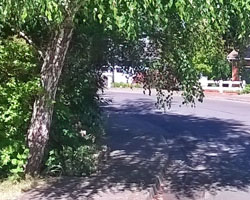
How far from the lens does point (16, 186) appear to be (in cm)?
775

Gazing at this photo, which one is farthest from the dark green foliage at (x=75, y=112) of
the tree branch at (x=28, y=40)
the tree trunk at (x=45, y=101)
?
the tree branch at (x=28, y=40)

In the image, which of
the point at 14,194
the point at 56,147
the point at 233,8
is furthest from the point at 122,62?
the point at 233,8

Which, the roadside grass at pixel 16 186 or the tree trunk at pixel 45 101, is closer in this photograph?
the roadside grass at pixel 16 186

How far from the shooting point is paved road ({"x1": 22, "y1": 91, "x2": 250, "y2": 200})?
8086 mm

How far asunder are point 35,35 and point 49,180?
226cm

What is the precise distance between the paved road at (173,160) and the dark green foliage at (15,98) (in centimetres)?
74

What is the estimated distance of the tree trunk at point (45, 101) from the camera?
7500 millimetres

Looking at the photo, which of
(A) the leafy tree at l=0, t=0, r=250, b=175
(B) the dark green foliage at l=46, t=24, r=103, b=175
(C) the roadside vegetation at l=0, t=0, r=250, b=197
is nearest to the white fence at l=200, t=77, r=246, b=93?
(B) the dark green foliage at l=46, t=24, r=103, b=175

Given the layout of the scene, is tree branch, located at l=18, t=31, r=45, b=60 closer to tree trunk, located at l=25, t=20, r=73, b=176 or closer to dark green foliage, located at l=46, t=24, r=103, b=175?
tree trunk, located at l=25, t=20, r=73, b=176

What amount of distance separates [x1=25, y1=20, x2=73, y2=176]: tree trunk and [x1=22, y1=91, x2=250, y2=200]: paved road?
534 mm

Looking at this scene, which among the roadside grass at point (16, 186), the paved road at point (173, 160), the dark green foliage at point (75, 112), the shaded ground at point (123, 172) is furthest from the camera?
the dark green foliage at point (75, 112)

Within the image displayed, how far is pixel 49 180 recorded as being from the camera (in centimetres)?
834

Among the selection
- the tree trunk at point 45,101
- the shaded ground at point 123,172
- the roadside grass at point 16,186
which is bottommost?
the shaded ground at point 123,172

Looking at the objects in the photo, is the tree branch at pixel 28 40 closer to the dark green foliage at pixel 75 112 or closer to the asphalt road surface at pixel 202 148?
the dark green foliage at pixel 75 112
